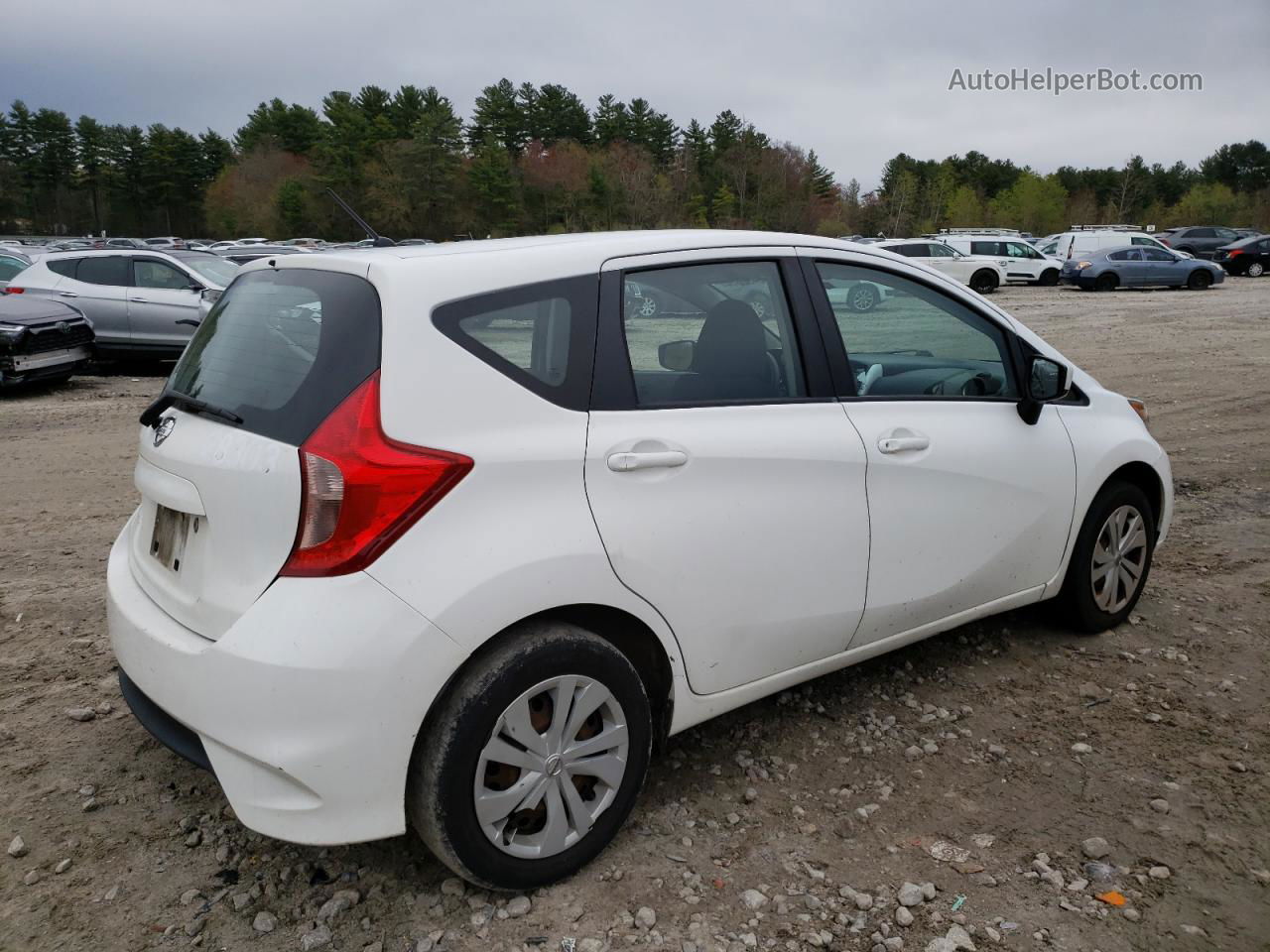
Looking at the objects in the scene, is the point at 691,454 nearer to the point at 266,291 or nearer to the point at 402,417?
the point at 402,417

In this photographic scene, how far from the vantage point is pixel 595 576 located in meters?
2.54

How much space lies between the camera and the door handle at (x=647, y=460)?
261 centimetres

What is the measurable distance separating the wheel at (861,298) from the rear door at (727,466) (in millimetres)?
310

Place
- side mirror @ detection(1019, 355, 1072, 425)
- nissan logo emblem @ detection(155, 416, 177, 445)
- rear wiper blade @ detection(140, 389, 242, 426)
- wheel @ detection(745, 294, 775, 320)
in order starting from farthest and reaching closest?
side mirror @ detection(1019, 355, 1072, 425) < wheel @ detection(745, 294, 775, 320) < nissan logo emblem @ detection(155, 416, 177, 445) < rear wiper blade @ detection(140, 389, 242, 426)

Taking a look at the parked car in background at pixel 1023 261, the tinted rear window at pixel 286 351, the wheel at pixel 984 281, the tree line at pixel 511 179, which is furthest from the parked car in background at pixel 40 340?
the tree line at pixel 511 179

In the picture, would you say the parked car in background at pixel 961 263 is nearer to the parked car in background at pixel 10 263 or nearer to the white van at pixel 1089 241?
the white van at pixel 1089 241

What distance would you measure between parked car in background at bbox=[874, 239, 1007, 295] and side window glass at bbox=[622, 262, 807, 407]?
26.5 meters

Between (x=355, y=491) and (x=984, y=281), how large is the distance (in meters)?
30.8

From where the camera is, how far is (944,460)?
3412mm

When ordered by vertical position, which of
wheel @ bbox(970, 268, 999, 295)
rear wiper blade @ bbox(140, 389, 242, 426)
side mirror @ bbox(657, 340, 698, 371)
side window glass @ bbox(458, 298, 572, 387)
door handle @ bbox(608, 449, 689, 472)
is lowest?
wheel @ bbox(970, 268, 999, 295)

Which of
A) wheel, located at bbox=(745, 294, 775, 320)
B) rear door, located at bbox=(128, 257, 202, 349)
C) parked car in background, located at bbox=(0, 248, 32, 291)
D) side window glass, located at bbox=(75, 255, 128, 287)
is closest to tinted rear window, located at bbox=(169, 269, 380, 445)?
wheel, located at bbox=(745, 294, 775, 320)

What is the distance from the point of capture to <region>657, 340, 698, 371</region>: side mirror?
117 inches

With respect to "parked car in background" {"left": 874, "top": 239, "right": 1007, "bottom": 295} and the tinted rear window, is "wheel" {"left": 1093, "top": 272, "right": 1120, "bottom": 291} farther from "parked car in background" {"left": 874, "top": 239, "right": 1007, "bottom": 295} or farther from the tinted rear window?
the tinted rear window

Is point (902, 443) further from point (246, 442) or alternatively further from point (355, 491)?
point (246, 442)
